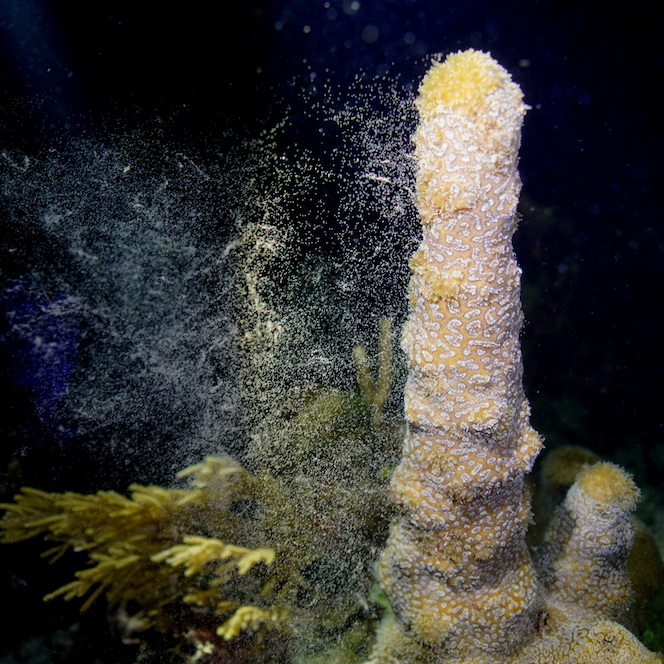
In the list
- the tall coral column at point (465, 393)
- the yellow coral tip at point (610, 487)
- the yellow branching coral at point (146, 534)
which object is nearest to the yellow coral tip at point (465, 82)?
the tall coral column at point (465, 393)

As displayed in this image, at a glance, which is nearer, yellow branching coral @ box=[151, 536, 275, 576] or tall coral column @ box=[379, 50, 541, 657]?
tall coral column @ box=[379, 50, 541, 657]

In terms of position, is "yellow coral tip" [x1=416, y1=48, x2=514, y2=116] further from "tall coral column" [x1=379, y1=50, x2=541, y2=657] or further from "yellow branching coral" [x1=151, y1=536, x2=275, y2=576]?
"yellow branching coral" [x1=151, y1=536, x2=275, y2=576]

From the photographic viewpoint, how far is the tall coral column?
5.40ft

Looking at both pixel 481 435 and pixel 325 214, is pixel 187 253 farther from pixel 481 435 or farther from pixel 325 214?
pixel 481 435

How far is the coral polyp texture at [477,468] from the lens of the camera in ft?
5.44

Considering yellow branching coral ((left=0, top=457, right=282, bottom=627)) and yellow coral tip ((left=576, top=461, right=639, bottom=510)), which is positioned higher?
yellow coral tip ((left=576, top=461, right=639, bottom=510))

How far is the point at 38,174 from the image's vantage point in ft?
15.5

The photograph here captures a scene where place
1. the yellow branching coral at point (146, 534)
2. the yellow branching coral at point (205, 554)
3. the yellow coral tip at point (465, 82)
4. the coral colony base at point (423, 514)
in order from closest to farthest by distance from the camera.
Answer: the yellow coral tip at point (465, 82) → the coral colony base at point (423, 514) → the yellow branching coral at point (205, 554) → the yellow branching coral at point (146, 534)

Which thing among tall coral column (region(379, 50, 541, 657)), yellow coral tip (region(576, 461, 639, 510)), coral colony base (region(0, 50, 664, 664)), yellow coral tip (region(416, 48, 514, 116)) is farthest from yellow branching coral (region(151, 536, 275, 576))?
yellow coral tip (region(416, 48, 514, 116))

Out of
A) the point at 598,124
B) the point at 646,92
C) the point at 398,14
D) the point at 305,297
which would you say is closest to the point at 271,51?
the point at 398,14

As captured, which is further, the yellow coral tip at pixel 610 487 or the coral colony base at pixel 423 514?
the yellow coral tip at pixel 610 487

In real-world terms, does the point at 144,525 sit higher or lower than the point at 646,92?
lower

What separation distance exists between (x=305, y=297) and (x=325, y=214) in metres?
1.73

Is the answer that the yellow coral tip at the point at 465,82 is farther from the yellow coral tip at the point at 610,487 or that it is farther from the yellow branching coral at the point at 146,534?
the yellow branching coral at the point at 146,534
